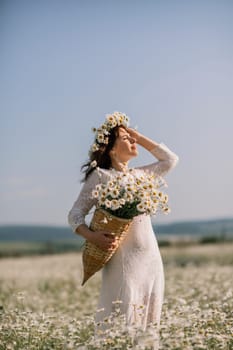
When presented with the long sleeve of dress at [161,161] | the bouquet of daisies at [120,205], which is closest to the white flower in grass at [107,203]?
the bouquet of daisies at [120,205]

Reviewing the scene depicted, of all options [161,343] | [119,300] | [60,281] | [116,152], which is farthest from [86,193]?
[60,281]

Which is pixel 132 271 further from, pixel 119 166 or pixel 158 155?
pixel 158 155

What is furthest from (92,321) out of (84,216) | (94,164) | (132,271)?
(94,164)

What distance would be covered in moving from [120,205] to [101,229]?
0.30m

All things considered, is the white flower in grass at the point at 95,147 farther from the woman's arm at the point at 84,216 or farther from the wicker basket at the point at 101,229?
the wicker basket at the point at 101,229

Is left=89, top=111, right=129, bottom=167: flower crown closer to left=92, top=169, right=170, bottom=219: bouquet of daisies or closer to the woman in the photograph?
the woman

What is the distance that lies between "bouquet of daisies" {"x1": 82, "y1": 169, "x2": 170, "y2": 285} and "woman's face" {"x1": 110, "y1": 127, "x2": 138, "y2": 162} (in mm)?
271

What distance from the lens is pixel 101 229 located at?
244 inches

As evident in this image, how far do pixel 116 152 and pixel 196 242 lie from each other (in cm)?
2744

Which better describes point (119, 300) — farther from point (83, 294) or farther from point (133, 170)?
point (83, 294)

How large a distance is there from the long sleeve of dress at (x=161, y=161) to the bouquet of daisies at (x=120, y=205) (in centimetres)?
46

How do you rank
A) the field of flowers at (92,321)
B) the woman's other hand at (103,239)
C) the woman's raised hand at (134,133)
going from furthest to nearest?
1. the woman's raised hand at (134,133)
2. the woman's other hand at (103,239)
3. the field of flowers at (92,321)

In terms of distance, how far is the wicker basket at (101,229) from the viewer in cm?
612

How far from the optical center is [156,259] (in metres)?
6.49
